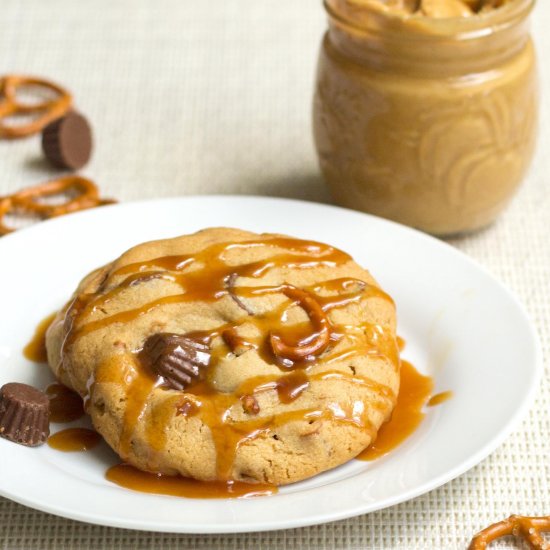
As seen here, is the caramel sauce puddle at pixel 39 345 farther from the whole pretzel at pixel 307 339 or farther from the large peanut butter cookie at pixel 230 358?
the whole pretzel at pixel 307 339

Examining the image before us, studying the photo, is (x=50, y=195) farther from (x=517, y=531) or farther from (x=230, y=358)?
(x=517, y=531)

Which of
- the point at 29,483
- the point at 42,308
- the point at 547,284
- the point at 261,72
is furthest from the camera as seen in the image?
the point at 261,72

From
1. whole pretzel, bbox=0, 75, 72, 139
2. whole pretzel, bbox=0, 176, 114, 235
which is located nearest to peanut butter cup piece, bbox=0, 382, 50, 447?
whole pretzel, bbox=0, 176, 114, 235

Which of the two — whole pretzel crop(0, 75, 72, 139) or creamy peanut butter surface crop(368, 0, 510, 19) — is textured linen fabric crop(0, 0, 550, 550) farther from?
creamy peanut butter surface crop(368, 0, 510, 19)

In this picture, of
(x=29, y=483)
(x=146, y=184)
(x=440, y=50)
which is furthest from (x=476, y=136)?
(x=29, y=483)

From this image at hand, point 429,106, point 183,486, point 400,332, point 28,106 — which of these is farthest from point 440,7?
point 28,106

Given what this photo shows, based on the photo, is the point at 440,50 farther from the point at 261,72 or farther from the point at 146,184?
the point at 261,72

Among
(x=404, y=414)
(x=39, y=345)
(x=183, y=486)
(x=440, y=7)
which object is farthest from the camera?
(x=440, y=7)
